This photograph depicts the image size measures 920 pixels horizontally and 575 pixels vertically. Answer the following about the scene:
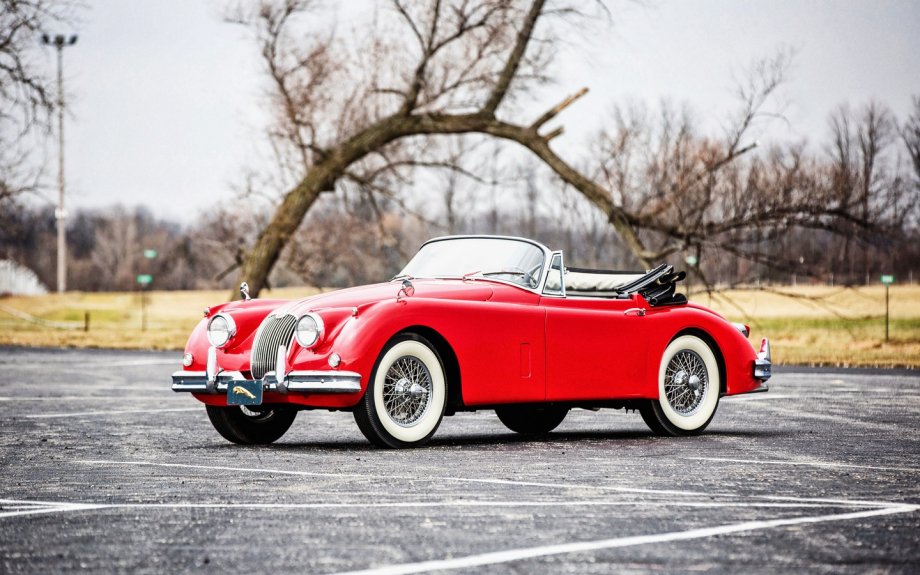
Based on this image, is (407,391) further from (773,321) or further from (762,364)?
(773,321)

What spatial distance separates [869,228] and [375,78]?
1133 centimetres

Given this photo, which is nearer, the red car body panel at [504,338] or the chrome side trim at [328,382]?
the chrome side trim at [328,382]

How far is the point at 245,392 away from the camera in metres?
7.73

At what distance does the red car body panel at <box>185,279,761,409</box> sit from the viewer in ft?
25.0

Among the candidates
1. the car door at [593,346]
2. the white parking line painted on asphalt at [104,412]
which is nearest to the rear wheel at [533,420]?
the car door at [593,346]

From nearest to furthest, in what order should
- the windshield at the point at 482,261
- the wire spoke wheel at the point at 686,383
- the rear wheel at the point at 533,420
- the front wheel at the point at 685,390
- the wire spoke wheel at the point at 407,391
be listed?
1. the wire spoke wheel at the point at 407,391
2. the windshield at the point at 482,261
3. the front wheel at the point at 685,390
4. the wire spoke wheel at the point at 686,383
5. the rear wheel at the point at 533,420

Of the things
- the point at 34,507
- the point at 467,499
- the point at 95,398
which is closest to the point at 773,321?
the point at 95,398

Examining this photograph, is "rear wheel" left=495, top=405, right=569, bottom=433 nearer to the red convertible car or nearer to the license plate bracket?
the red convertible car

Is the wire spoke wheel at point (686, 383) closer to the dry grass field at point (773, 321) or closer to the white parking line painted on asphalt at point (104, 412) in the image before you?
the white parking line painted on asphalt at point (104, 412)

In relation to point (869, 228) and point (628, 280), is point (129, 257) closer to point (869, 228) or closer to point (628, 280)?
point (869, 228)

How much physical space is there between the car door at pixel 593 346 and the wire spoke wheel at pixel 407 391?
1101 mm

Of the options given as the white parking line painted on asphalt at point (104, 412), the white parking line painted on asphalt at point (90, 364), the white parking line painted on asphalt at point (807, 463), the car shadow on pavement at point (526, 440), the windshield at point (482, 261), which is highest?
the windshield at point (482, 261)

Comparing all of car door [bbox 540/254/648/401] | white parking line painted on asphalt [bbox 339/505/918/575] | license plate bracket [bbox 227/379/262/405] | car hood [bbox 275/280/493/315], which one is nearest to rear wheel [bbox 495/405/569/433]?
car door [bbox 540/254/648/401]

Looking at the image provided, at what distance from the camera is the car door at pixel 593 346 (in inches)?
335
